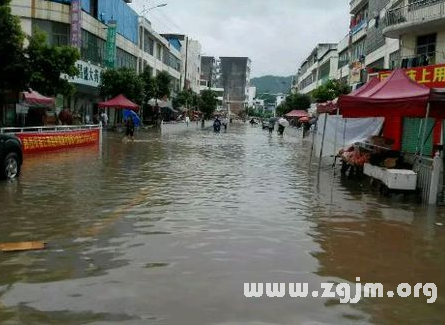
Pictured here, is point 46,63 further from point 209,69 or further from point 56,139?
point 209,69

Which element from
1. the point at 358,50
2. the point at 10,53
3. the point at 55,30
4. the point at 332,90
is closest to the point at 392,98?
the point at 10,53

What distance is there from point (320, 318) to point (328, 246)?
9.21 feet

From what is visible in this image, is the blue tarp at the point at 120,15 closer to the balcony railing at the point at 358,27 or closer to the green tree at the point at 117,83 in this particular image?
the green tree at the point at 117,83

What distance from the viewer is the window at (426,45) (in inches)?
1019

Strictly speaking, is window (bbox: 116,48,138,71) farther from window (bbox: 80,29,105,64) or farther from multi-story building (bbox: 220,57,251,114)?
multi-story building (bbox: 220,57,251,114)

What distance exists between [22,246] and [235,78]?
169486 mm

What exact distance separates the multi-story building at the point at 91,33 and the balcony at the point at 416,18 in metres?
16.5

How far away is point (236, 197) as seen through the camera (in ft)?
38.3

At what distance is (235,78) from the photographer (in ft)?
572

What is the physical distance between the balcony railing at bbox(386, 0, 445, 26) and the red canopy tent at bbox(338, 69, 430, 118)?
37.9 feet

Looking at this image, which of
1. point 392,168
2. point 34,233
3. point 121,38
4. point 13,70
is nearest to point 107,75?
point 121,38

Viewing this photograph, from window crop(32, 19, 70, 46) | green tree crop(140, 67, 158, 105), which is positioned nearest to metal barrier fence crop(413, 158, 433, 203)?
window crop(32, 19, 70, 46)

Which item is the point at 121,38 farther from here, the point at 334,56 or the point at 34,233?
the point at 34,233

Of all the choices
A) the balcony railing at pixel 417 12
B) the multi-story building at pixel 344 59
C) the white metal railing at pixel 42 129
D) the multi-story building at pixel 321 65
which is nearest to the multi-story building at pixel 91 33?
the white metal railing at pixel 42 129
